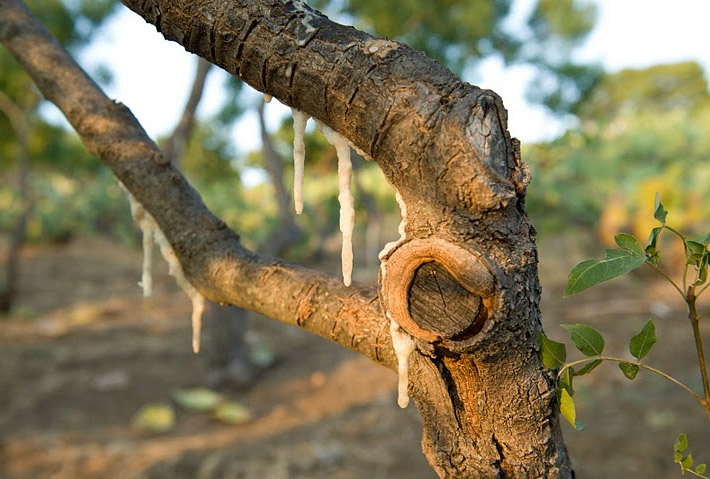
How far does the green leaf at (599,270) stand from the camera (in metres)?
0.90

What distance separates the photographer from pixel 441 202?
0.90 m

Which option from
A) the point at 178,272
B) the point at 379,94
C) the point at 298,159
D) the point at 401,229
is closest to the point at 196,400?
the point at 178,272

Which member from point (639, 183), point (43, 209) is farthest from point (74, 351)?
point (43, 209)

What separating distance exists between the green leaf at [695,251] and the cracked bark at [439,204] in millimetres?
244

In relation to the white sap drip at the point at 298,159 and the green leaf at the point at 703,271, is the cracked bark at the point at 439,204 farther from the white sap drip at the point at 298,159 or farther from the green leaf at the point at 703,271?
the green leaf at the point at 703,271

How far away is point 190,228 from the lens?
129 cm

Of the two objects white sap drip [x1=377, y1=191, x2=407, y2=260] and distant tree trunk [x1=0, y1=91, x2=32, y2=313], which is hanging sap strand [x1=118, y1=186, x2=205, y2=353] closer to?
white sap drip [x1=377, y1=191, x2=407, y2=260]

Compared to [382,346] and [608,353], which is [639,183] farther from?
[382,346]

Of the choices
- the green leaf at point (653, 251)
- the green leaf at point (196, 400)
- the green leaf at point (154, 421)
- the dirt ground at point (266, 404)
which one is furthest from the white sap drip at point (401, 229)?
the green leaf at point (196, 400)

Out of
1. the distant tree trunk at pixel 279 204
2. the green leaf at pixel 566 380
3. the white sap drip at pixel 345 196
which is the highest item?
the distant tree trunk at pixel 279 204

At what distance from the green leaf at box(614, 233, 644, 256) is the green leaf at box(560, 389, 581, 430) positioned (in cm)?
24

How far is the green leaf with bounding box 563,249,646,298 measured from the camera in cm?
90

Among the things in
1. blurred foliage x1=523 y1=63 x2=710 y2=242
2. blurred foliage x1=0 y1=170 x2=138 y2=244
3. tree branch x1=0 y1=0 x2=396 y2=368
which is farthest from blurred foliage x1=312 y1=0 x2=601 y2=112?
blurred foliage x1=0 y1=170 x2=138 y2=244

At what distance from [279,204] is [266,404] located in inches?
67.9
